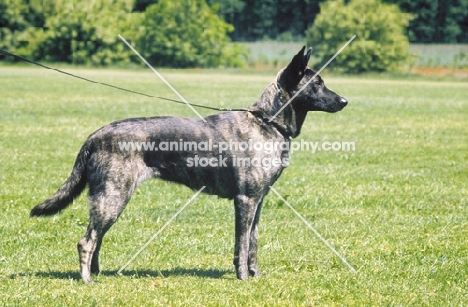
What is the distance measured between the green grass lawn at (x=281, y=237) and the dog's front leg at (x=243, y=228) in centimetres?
14

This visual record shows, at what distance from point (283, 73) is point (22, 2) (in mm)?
66566

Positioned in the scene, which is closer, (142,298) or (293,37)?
(142,298)

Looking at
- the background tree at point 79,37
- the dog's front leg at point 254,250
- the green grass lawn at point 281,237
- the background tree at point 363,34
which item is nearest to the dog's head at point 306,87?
the dog's front leg at point 254,250

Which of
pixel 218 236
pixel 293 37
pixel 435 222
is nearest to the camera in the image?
pixel 218 236

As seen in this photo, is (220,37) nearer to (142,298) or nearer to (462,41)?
(462,41)

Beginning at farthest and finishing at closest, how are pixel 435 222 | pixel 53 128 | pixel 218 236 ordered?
pixel 53 128
pixel 435 222
pixel 218 236

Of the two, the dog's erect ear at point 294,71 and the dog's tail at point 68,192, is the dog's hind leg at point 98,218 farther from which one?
the dog's erect ear at point 294,71

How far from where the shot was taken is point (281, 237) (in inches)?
332

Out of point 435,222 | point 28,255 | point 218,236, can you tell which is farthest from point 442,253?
point 28,255

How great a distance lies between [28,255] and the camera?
7453mm

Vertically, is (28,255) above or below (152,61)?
above

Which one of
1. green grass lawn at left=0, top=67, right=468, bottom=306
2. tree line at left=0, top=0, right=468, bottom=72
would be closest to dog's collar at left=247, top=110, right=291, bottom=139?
green grass lawn at left=0, top=67, right=468, bottom=306

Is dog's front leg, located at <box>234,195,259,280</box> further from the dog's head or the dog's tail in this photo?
the dog's tail

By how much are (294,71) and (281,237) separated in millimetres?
2229
